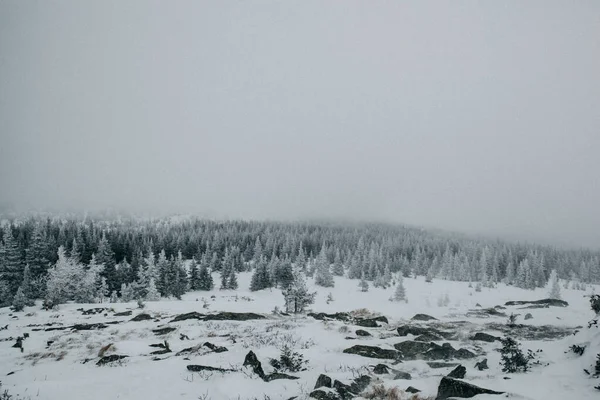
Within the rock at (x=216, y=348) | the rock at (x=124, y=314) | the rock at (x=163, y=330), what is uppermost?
the rock at (x=216, y=348)

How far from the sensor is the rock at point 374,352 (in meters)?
12.8

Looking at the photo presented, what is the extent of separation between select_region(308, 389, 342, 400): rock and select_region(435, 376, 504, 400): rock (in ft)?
7.97

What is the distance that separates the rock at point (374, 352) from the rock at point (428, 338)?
12.0ft

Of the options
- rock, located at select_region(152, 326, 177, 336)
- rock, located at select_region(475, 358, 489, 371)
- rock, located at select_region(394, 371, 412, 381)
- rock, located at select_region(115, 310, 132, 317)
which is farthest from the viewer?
rock, located at select_region(115, 310, 132, 317)

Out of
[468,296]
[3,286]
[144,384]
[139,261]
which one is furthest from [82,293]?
[468,296]

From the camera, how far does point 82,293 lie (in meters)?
45.2

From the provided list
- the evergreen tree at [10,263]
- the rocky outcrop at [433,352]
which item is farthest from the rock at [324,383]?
the evergreen tree at [10,263]

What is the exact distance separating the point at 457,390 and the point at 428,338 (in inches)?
383

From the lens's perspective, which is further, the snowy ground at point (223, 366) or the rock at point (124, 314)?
the rock at point (124, 314)

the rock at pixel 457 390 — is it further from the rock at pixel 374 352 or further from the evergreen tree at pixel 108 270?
the evergreen tree at pixel 108 270

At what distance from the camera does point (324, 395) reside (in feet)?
25.6

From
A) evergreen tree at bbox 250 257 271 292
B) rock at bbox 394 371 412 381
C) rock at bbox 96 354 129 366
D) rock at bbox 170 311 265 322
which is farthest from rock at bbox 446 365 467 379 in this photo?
evergreen tree at bbox 250 257 271 292

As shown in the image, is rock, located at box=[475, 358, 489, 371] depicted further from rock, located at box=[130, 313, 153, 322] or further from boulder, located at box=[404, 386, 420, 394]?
rock, located at box=[130, 313, 153, 322]

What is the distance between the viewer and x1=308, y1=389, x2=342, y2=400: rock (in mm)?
Result: 7703
